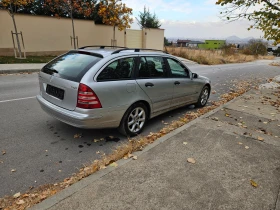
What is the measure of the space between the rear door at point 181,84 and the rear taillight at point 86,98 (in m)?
2.17

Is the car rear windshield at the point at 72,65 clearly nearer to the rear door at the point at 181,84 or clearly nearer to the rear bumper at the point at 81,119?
the rear bumper at the point at 81,119

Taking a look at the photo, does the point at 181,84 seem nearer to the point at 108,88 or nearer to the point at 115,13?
the point at 108,88

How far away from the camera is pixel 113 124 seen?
395 cm

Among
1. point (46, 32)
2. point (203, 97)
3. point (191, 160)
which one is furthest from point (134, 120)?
point (46, 32)

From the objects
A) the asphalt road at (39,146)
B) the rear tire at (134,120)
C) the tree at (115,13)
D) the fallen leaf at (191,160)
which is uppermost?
the tree at (115,13)

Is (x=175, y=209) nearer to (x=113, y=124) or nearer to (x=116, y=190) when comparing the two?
(x=116, y=190)

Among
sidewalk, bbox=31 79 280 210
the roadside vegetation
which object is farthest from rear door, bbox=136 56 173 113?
the roadside vegetation

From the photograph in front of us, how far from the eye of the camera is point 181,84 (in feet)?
17.6

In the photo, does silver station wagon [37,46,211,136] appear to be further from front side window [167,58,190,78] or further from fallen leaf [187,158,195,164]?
fallen leaf [187,158,195,164]

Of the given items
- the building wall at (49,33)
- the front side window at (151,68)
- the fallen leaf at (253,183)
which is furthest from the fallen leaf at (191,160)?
the building wall at (49,33)

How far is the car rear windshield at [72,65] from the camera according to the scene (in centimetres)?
370

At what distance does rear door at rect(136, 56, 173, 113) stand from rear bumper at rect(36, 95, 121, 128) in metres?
0.92

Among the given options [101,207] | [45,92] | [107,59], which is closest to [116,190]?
[101,207]

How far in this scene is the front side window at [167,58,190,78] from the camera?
5156 millimetres
